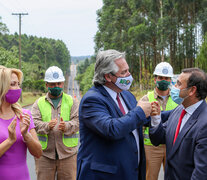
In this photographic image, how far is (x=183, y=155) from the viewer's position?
8.82ft

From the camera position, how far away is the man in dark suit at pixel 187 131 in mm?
2547

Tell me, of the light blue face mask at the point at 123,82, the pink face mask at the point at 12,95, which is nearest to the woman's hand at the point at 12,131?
the pink face mask at the point at 12,95

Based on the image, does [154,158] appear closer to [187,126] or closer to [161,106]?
[161,106]

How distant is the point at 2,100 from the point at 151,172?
2854 millimetres

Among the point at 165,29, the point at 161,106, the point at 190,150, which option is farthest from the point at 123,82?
the point at 165,29

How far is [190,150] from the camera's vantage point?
2650mm

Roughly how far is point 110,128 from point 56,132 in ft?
6.88

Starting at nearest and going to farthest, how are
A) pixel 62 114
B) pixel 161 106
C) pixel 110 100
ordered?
pixel 110 100 → pixel 62 114 → pixel 161 106

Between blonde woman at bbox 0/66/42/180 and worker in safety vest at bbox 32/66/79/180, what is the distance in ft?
3.75

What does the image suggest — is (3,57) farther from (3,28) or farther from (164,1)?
(164,1)

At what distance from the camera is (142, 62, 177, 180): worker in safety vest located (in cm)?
467

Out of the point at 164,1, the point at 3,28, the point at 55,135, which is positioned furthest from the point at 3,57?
the point at 55,135

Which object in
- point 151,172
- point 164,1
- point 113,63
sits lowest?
point 151,172

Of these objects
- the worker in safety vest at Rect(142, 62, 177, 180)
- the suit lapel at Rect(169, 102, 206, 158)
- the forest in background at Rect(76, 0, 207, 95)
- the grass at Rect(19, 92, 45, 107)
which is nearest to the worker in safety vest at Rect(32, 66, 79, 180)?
the worker in safety vest at Rect(142, 62, 177, 180)
